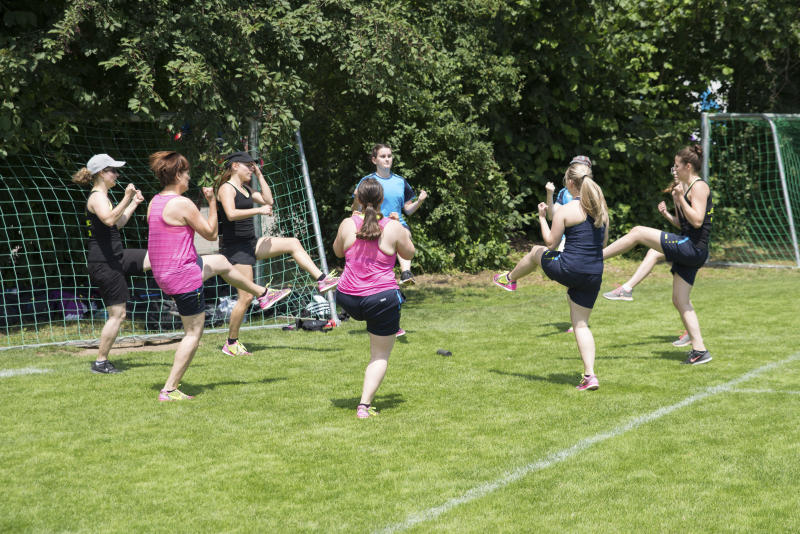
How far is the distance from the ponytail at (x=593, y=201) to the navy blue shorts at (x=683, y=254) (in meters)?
1.22

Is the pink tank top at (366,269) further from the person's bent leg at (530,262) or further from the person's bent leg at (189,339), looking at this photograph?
the person's bent leg at (530,262)

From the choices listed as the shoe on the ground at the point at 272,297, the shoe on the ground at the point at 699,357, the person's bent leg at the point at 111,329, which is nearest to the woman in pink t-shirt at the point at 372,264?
the shoe on the ground at the point at 272,297

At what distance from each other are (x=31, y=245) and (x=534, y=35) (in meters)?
9.66

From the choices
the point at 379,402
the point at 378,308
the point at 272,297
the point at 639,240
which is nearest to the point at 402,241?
the point at 378,308

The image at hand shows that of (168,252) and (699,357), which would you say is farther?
(699,357)

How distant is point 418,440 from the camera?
17.6ft

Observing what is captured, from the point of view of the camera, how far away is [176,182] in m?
6.18

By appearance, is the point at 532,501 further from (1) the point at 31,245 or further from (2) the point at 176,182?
(1) the point at 31,245

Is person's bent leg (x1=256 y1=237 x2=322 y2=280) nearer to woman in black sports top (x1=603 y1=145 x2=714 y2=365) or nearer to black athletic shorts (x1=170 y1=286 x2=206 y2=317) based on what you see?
black athletic shorts (x1=170 y1=286 x2=206 y2=317)

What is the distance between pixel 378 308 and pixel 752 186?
13788 millimetres

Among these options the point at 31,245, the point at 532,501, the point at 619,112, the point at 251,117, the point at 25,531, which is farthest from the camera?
the point at 619,112

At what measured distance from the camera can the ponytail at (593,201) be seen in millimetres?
6164

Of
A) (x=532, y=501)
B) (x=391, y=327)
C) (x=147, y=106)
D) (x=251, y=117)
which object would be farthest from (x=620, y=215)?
(x=532, y=501)

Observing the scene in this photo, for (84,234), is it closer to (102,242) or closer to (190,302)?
(102,242)
